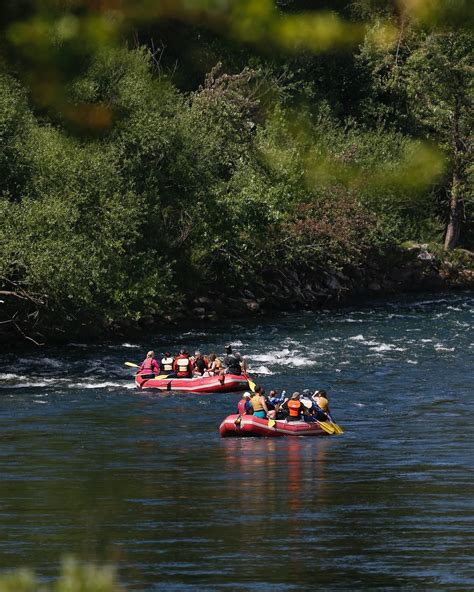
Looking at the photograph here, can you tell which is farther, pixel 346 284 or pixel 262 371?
pixel 346 284

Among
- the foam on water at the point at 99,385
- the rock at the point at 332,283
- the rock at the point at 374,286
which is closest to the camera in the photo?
the foam on water at the point at 99,385

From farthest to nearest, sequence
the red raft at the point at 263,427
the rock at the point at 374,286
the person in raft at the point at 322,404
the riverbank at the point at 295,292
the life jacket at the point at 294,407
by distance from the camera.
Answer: the rock at the point at 374,286
the riverbank at the point at 295,292
the life jacket at the point at 294,407
the person in raft at the point at 322,404
the red raft at the point at 263,427

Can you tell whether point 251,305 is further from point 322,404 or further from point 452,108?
point 322,404

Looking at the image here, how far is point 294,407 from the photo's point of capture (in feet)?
103

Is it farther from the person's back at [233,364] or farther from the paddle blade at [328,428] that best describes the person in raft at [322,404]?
the person's back at [233,364]

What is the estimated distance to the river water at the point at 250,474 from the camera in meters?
17.1

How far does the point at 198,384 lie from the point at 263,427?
746cm

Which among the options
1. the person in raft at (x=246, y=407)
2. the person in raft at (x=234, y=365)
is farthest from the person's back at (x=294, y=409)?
the person in raft at (x=234, y=365)

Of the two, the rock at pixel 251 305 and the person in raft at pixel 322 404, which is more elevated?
the rock at pixel 251 305

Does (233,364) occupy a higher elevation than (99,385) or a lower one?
higher

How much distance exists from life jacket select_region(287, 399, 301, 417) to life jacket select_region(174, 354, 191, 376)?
314 inches

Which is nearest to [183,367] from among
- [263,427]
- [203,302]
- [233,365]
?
[233,365]

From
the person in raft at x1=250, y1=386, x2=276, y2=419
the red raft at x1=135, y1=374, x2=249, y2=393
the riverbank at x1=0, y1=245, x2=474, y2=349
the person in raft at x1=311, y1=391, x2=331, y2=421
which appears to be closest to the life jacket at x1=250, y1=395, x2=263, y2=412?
the person in raft at x1=250, y1=386, x2=276, y2=419

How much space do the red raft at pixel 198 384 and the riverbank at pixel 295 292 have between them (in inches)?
279
